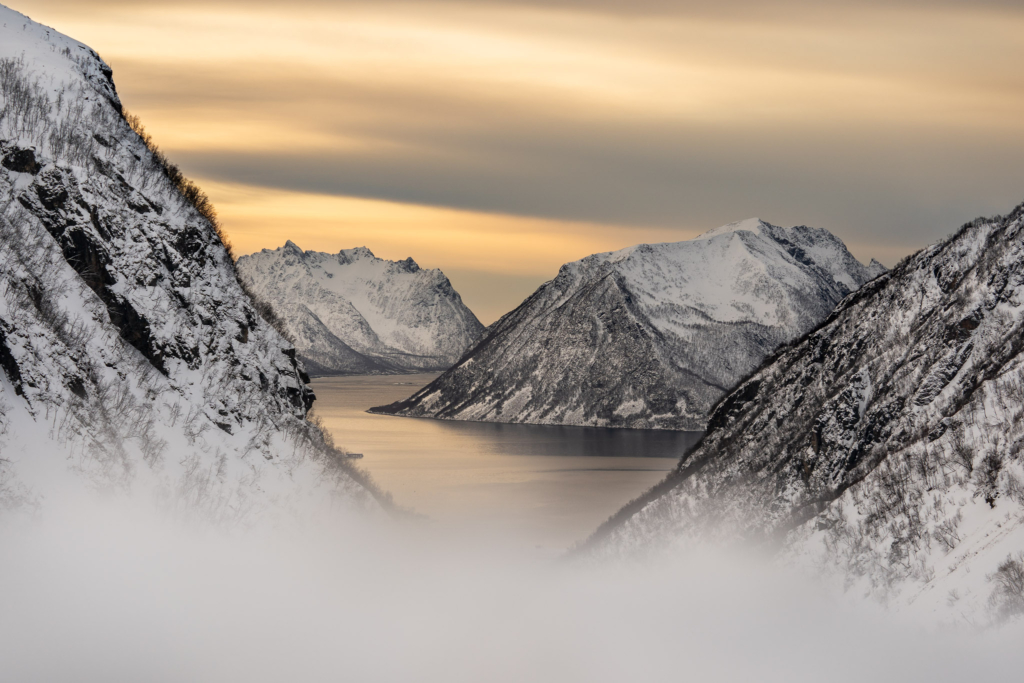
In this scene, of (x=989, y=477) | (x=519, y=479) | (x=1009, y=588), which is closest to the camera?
(x=1009, y=588)

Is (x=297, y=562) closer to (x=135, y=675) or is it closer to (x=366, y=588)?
(x=366, y=588)

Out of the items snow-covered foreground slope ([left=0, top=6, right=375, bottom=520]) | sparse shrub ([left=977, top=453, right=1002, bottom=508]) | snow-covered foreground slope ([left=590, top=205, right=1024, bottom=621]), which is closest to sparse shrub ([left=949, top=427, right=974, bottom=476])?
snow-covered foreground slope ([left=590, top=205, right=1024, bottom=621])

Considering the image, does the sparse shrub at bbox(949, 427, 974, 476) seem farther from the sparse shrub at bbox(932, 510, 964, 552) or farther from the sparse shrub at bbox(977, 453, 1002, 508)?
the sparse shrub at bbox(932, 510, 964, 552)

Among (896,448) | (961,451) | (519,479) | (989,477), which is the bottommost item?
(519,479)

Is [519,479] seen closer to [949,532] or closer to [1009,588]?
[949,532]

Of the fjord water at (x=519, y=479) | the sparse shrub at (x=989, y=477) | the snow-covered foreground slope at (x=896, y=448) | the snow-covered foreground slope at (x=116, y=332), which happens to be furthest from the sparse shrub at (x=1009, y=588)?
the fjord water at (x=519, y=479)

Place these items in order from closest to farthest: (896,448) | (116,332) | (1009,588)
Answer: (1009,588)
(116,332)
(896,448)

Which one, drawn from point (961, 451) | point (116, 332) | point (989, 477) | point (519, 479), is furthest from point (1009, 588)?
point (519, 479)

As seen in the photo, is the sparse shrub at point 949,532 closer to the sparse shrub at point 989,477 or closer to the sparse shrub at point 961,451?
the sparse shrub at point 989,477
